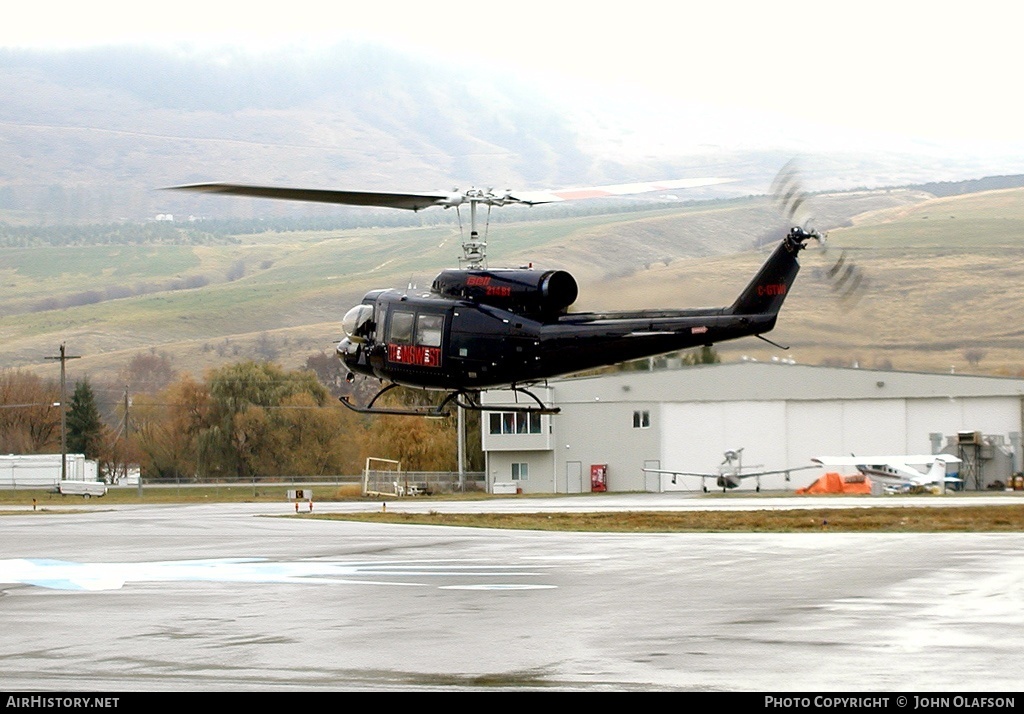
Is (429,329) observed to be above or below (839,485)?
above

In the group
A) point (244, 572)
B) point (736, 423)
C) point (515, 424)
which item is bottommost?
point (244, 572)

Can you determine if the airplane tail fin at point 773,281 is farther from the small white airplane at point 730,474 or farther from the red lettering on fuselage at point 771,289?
the small white airplane at point 730,474

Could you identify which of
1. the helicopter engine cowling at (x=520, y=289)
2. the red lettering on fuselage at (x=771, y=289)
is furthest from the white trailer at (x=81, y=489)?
the red lettering on fuselage at (x=771, y=289)

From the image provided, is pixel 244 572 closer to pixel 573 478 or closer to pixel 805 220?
pixel 805 220

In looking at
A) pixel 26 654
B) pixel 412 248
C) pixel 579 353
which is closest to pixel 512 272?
pixel 579 353

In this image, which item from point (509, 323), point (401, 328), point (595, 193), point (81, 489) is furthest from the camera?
point (81, 489)

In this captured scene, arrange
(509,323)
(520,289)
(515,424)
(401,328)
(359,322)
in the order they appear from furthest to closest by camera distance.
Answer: (515,424) < (359,322) < (401,328) < (520,289) < (509,323)

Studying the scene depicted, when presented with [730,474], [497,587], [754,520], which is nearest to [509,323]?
[497,587]

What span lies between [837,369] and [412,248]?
111 m

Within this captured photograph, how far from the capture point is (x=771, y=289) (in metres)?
23.8

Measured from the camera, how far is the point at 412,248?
174m

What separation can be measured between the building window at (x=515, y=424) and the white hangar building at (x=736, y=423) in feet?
0.18

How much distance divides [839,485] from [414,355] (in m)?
39.7

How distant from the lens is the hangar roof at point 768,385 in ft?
217
